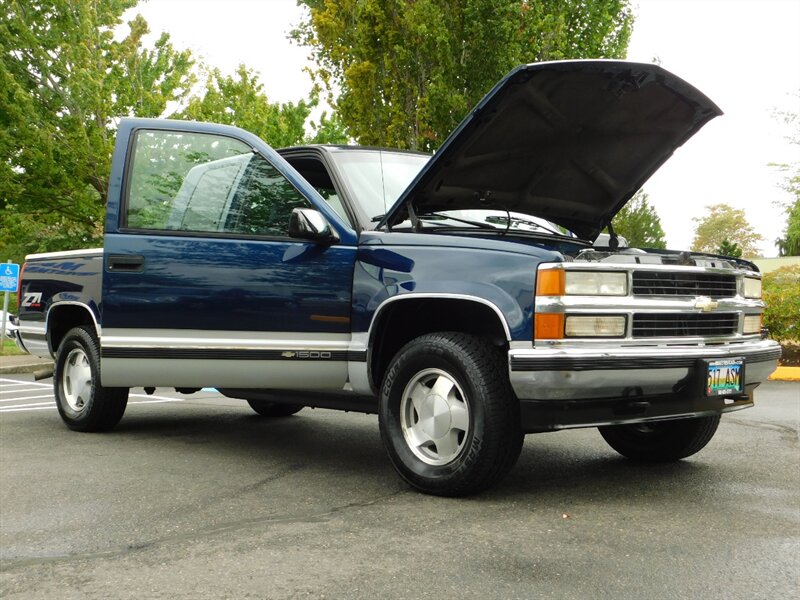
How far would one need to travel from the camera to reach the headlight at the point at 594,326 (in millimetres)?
4094

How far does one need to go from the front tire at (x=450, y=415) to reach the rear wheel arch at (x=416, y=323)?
0.59ft

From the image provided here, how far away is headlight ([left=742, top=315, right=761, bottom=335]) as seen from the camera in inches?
193

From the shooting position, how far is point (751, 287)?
504cm

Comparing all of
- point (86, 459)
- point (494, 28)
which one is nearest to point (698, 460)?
point (86, 459)

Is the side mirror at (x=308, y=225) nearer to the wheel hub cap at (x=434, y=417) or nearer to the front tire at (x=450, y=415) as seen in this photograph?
the front tire at (x=450, y=415)

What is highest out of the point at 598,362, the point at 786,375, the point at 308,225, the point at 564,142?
the point at 564,142

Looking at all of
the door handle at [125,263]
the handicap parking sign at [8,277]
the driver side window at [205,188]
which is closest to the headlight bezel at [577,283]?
the driver side window at [205,188]

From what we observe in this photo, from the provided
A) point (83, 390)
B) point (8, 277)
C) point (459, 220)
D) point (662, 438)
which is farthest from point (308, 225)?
point (8, 277)

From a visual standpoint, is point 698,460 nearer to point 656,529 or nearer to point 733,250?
point 656,529

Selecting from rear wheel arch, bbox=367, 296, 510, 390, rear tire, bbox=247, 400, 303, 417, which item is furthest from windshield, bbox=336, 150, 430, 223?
rear tire, bbox=247, 400, 303, 417

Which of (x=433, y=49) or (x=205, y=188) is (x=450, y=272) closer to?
(x=205, y=188)

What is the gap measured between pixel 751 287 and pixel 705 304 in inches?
26.5

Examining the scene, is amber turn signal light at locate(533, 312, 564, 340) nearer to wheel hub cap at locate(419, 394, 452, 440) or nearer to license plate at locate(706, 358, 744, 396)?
wheel hub cap at locate(419, 394, 452, 440)

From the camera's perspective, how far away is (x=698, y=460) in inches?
219
